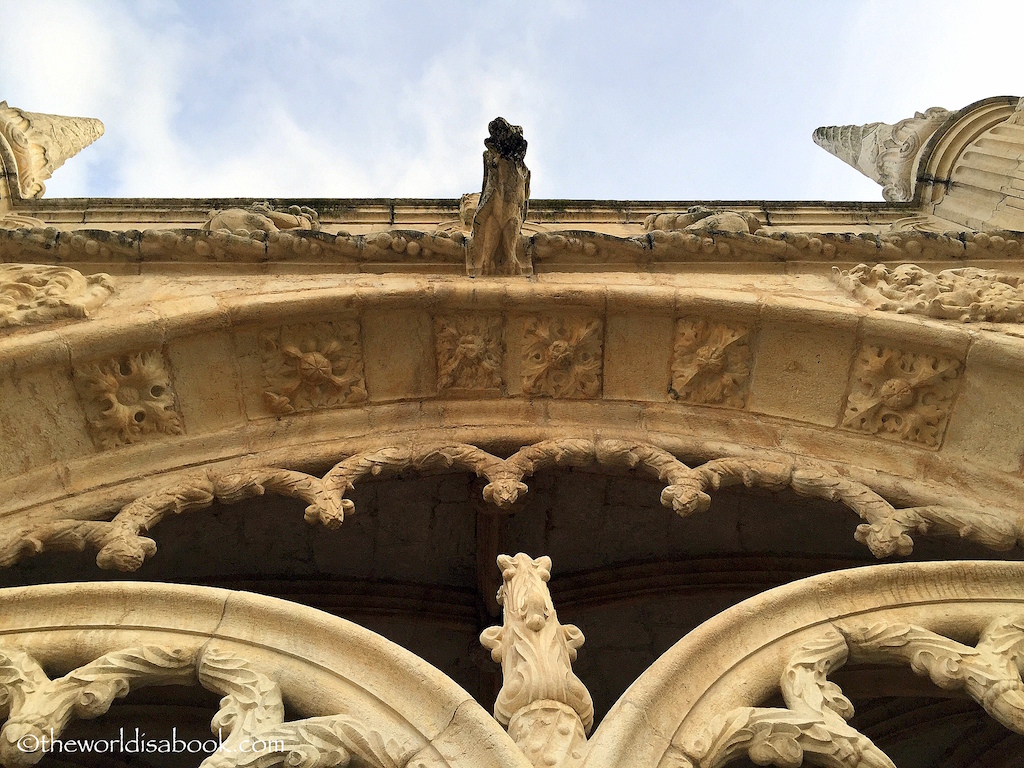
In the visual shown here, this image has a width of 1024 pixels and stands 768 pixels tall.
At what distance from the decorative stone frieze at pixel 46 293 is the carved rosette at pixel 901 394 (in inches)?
156

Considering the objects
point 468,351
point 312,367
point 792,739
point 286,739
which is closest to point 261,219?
point 312,367

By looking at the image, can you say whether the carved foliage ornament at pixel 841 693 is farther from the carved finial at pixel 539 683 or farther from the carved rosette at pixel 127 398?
the carved rosette at pixel 127 398

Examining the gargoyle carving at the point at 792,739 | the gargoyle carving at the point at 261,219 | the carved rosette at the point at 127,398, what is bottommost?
the gargoyle carving at the point at 792,739

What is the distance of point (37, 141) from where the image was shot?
31.4 feet

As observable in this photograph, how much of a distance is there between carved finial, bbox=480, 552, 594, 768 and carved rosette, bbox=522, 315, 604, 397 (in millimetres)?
2039

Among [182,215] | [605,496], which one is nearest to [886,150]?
[605,496]

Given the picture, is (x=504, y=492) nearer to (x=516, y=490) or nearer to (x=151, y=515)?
(x=516, y=490)

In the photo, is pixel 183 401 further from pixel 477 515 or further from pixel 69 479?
pixel 477 515

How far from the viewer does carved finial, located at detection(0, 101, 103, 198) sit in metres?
8.97

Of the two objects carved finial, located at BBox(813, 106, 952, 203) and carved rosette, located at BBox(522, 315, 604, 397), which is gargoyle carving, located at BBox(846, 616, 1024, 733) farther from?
A: carved finial, located at BBox(813, 106, 952, 203)

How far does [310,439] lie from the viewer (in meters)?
4.94

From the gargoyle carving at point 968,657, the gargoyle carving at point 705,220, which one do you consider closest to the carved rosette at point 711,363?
the gargoyle carving at point 705,220

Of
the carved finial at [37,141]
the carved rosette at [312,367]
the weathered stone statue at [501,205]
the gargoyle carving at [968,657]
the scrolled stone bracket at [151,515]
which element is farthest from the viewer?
the carved finial at [37,141]

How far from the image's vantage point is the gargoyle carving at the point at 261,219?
6.46 m
